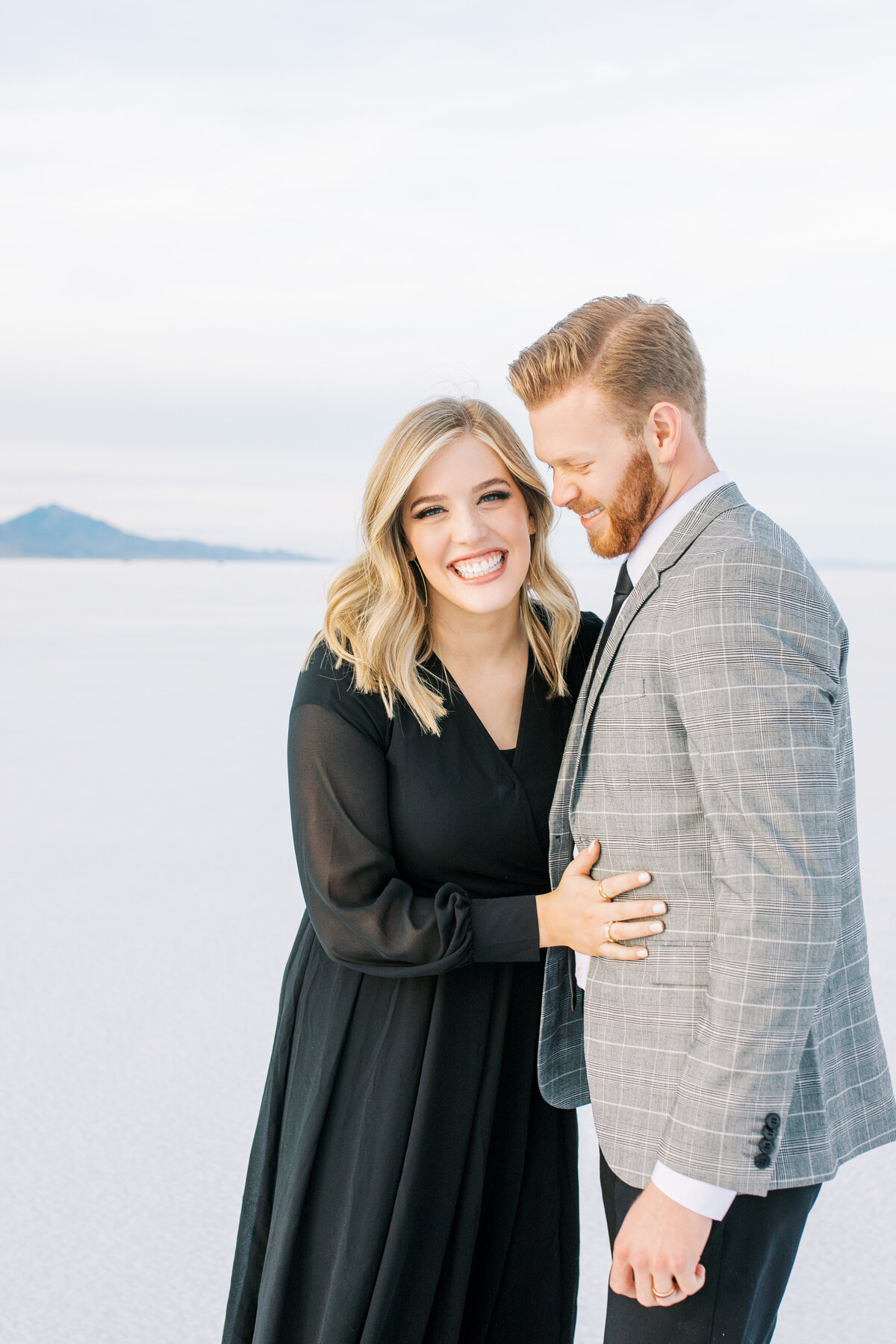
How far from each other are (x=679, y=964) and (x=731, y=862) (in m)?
0.19

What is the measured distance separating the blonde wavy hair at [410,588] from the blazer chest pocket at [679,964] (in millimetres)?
575

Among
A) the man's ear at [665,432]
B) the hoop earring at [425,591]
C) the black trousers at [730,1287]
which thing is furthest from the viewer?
the hoop earring at [425,591]

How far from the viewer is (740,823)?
1.22 metres

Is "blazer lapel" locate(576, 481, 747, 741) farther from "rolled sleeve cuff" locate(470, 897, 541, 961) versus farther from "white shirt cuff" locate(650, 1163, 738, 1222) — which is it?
"white shirt cuff" locate(650, 1163, 738, 1222)

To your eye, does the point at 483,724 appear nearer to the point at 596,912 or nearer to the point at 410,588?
the point at 410,588

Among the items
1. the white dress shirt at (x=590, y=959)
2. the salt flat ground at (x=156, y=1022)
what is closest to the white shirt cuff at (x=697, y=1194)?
the white dress shirt at (x=590, y=959)

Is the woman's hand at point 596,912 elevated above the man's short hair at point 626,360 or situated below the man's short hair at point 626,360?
below

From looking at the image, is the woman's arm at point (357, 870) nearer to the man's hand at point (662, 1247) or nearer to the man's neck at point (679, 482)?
the man's hand at point (662, 1247)

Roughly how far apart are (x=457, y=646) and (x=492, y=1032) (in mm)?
654

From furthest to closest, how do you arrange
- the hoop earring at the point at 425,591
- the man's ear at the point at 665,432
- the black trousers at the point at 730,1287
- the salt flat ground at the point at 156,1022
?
the salt flat ground at the point at 156,1022 < the hoop earring at the point at 425,591 < the man's ear at the point at 665,432 < the black trousers at the point at 730,1287

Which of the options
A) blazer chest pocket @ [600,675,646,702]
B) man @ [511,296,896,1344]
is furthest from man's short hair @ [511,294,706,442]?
blazer chest pocket @ [600,675,646,702]

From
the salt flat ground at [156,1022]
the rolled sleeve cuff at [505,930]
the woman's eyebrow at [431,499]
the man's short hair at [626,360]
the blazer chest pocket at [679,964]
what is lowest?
the salt flat ground at [156,1022]

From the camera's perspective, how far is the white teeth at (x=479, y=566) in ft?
6.12

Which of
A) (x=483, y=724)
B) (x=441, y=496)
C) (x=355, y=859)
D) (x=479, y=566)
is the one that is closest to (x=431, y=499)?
(x=441, y=496)
